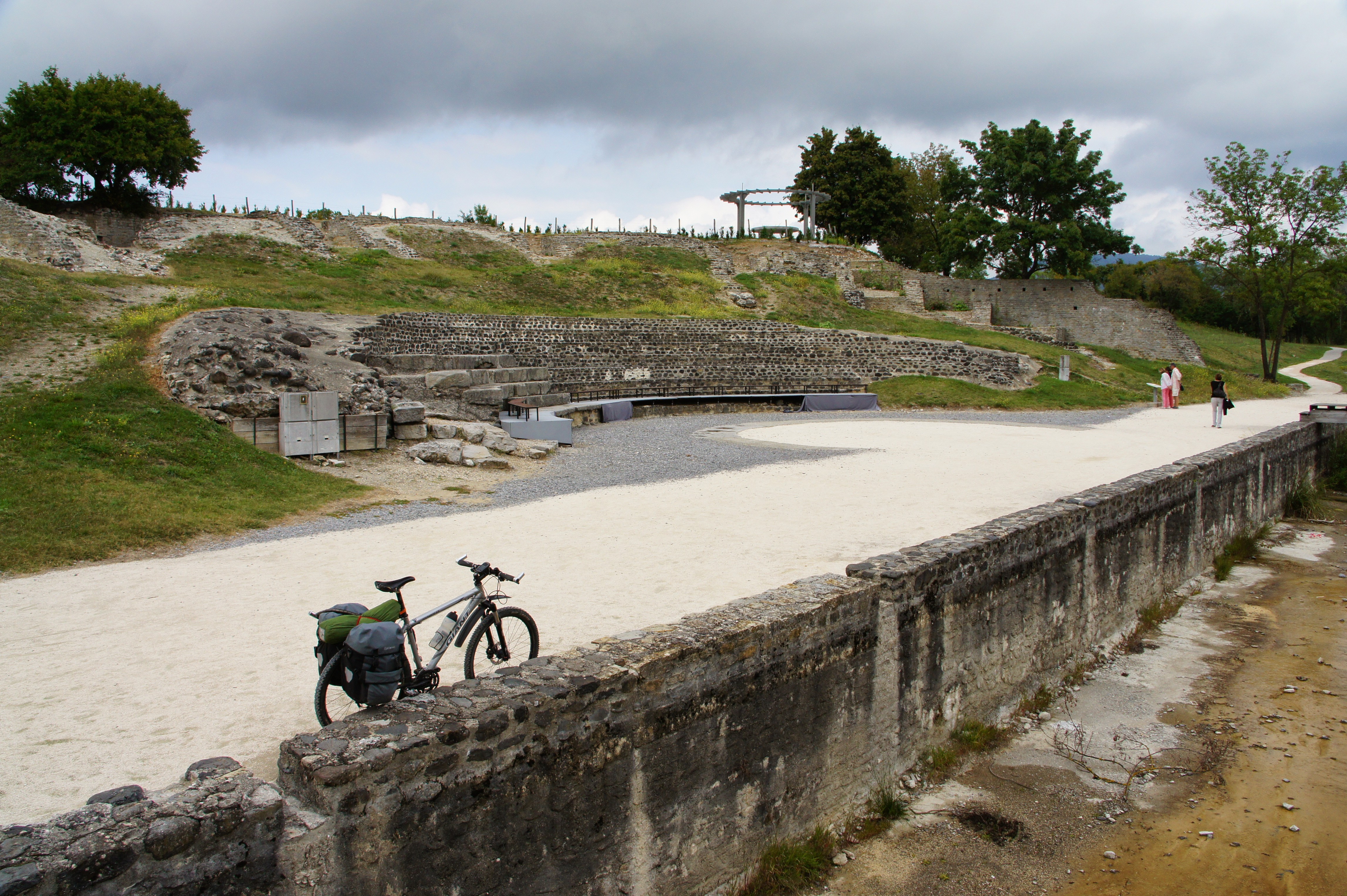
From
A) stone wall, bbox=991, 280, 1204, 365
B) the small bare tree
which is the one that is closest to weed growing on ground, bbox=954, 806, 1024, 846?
the small bare tree

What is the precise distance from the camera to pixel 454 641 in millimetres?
5375

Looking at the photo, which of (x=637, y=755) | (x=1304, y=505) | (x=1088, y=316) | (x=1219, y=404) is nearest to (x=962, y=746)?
(x=637, y=755)

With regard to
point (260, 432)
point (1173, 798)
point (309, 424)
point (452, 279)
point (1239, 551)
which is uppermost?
point (452, 279)

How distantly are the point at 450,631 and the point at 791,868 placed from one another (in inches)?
88.4

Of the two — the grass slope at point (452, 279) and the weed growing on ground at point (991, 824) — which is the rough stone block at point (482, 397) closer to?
the grass slope at point (452, 279)

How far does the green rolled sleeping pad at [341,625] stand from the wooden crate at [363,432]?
10371mm

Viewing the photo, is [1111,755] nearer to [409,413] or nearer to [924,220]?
[409,413]

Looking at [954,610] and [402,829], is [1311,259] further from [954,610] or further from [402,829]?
[402,829]

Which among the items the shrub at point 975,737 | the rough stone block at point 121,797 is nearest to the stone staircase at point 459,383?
the shrub at point 975,737

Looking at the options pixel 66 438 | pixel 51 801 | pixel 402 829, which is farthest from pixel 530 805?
pixel 66 438

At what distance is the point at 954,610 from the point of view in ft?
19.6

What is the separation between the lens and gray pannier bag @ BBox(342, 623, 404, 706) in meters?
3.79

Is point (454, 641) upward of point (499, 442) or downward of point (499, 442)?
downward

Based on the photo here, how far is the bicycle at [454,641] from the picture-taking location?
4152 mm
